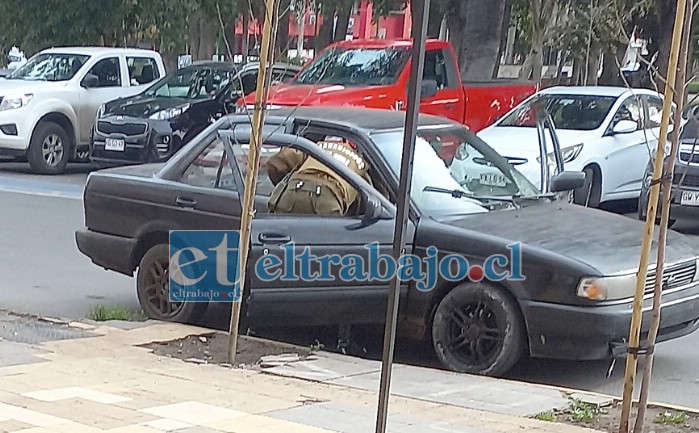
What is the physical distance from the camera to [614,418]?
6.21 metres

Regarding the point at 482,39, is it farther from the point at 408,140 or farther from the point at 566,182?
the point at 408,140

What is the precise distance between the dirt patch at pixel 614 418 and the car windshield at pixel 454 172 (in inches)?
70.3

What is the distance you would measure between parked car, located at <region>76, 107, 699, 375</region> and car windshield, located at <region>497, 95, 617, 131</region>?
20.4 ft

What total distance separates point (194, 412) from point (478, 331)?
1.99 meters

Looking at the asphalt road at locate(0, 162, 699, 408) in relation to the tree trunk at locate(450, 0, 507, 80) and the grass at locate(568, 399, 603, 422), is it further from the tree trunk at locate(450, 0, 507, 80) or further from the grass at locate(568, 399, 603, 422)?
the tree trunk at locate(450, 0, 507, 80)

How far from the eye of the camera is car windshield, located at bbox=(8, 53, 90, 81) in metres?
19.5

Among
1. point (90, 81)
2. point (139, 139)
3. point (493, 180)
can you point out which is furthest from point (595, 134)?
point (90, 81)

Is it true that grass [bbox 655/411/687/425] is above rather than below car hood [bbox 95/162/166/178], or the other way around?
below

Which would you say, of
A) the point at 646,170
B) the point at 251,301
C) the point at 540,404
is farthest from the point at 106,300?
the point at 646,170

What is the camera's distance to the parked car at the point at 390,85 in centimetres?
1538

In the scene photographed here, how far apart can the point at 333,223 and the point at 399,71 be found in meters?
8.72

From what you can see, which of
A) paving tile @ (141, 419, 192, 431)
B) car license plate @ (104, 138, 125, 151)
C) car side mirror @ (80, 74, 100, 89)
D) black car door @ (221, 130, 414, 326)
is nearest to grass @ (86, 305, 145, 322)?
black car door @ (221, 130, 414, 326)

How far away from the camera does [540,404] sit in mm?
6453

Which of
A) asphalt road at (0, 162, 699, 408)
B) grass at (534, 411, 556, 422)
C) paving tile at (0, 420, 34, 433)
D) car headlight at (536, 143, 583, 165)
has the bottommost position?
asphalt road at (0, 162, 699, 408)
